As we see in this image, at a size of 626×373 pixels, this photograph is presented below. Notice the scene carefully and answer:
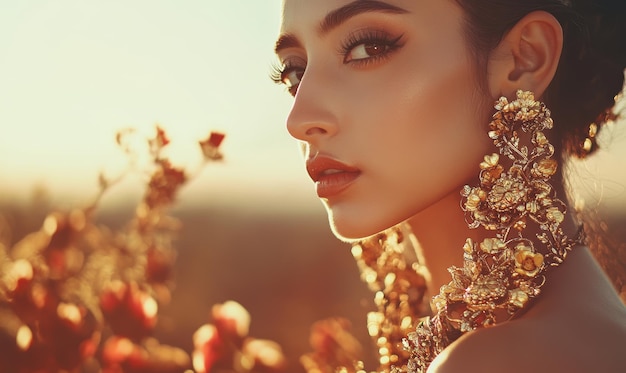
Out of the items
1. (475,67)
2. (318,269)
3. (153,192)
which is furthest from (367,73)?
(318,269)

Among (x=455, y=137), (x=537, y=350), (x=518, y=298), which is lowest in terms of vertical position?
(x=537, y=350)

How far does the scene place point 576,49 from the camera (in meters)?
2.28

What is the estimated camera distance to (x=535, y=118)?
2.08m

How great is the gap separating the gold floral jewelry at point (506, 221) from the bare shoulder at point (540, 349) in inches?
8.1

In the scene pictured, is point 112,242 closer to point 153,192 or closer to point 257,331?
point 153,192

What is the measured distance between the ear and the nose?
428 millimetres

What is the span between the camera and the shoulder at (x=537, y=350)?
5.51 ft

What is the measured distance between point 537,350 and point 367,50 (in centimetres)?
90

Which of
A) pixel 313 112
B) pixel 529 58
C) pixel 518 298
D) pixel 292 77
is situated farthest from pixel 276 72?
pixel 518 298

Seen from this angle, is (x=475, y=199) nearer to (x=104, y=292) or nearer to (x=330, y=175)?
(x=330, y=175)

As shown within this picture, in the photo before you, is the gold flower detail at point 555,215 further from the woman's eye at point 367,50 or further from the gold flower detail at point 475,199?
the woman's eye at point 367,50

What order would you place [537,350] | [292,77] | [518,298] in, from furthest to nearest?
1. [292,77]
2. [518,298]
3. [537,350]

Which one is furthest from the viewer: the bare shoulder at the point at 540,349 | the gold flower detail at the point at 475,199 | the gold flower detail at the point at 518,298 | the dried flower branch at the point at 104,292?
the dried flower branch at the point at 104,292

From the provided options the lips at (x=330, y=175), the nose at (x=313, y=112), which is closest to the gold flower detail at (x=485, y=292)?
the lips at (x=330, y=175)
